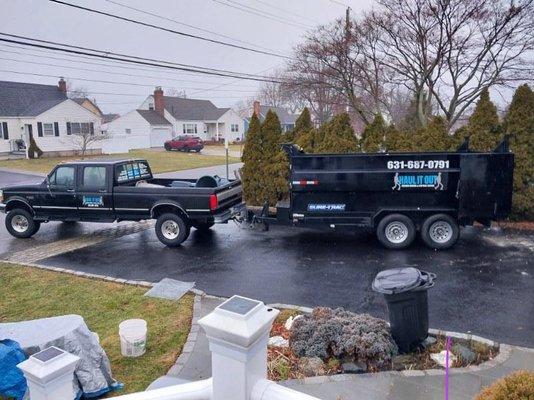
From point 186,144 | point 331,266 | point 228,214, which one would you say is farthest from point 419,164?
point 186,144

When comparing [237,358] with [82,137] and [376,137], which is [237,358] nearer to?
[376,137]

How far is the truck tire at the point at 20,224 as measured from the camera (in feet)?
40.2

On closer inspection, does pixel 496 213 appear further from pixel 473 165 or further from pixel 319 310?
pixel 319 310

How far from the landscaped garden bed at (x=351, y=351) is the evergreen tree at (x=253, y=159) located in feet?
34.7

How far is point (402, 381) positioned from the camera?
4953 mm

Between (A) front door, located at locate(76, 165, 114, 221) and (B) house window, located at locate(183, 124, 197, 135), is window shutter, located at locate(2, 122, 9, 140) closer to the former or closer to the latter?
(B) house window, located at locate(183, 124, 197, 135)

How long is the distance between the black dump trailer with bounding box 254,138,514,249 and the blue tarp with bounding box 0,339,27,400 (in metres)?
7.21

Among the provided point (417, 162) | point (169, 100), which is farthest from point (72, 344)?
point (169, 100)

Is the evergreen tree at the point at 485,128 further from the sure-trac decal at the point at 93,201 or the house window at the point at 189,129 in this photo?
the house window at the point at 189,129

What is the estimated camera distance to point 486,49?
1653 cm

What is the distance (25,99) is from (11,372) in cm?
4116

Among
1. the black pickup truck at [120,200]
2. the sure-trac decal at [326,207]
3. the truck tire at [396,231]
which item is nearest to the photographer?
the truck tire at [396,231]

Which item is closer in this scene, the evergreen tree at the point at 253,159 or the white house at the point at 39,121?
the evergreen tree at the point at 253,159

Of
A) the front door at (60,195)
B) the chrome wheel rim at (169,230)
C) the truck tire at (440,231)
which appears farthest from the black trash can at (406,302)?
the front door at (60,195)
